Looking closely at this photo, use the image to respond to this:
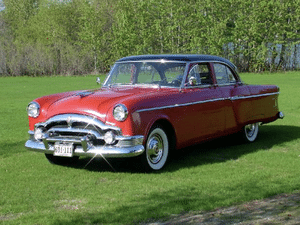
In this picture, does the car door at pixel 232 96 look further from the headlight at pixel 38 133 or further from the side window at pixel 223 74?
the headlight at pixel 38 133

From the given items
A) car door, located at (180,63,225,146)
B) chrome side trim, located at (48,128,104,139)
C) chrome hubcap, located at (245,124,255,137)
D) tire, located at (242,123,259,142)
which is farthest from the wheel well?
chrome hubcap, located at (245,124,255,137)

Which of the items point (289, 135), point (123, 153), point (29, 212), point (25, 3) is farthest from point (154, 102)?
point (25, 3)

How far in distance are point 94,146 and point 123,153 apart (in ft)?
1.43

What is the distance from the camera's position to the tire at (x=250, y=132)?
9.94 meters

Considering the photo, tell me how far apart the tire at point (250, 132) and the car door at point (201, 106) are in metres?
1.17

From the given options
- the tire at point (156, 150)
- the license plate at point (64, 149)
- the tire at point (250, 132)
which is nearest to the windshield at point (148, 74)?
the tire at point (156, 150)

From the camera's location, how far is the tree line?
53.2 m

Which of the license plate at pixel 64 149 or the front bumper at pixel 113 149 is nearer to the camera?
the front bumper at pixel 113 149

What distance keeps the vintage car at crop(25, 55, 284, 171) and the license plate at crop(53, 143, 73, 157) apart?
14 mm

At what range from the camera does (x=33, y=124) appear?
306 inches

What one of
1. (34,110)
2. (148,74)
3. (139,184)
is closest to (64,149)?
(34,110)

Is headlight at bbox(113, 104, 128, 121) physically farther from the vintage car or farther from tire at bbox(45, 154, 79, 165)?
tire at bbox(45, 154, 79, 165)

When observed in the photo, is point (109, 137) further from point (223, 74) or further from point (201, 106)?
point (223, 74)

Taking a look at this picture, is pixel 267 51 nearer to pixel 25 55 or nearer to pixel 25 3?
pixel 25 55
